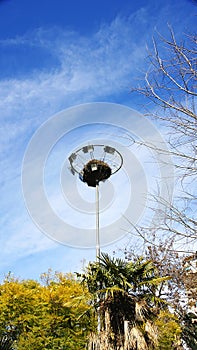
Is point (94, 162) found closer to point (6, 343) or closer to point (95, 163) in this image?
point (95, 163)

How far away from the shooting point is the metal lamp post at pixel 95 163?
11.1 metres

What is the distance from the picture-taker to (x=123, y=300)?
8.22m

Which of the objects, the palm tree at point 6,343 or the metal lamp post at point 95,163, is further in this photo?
the palm tree at point 6,343

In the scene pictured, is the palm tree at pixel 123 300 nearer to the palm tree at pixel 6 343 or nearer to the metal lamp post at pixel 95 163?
the metal lamp post at pixel 95 163

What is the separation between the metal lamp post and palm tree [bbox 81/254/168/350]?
101 inches

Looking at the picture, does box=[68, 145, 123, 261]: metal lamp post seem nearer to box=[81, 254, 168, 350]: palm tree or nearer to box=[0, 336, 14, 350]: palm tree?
box=[81, 254, 168, 350]: palm tree

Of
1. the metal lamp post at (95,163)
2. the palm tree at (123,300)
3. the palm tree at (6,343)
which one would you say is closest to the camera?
the palm tree at (123,300)

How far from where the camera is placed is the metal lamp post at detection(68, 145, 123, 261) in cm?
1113

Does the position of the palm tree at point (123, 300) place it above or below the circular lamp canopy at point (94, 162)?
below

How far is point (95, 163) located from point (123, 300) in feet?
14.8

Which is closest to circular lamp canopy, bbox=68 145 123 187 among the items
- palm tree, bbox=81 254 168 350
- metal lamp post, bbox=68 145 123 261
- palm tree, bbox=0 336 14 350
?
metal lamp post, bbox=68 145 123 261

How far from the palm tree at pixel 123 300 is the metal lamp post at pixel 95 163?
258 cm

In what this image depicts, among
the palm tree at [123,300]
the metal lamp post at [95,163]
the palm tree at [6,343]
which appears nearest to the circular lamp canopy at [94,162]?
the metal lamp post at [95,163]

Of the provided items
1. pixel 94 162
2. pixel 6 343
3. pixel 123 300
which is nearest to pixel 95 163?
pixel 94 162
